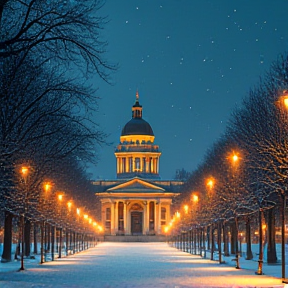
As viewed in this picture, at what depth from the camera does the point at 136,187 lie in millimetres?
198250

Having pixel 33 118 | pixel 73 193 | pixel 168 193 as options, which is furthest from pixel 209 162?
pixel 168 193

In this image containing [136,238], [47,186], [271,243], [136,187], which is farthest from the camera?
[136,187]

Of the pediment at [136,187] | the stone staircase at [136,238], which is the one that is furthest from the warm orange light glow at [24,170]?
the pediment at [136,187]

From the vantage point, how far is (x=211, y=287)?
91.0 ft

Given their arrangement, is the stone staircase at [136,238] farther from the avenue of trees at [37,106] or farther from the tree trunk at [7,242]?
the tree trunk at [7,242]

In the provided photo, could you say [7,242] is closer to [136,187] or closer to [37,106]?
[37,106]

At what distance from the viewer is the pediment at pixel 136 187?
648ft

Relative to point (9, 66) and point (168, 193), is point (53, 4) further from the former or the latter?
point (168, 193)

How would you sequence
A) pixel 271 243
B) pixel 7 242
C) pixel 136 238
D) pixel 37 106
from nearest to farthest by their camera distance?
1. pixel 37 106
2. pixel 271 243
3. pixel 7 242
4. pixel 136 238

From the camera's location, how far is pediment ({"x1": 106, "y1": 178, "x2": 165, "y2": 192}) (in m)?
198

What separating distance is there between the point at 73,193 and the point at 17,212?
137 feet

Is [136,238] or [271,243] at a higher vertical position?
[136,238]

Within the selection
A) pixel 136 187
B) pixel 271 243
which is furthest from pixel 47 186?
pixel 136 187

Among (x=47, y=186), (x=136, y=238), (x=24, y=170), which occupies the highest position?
(x=47, y=186)
